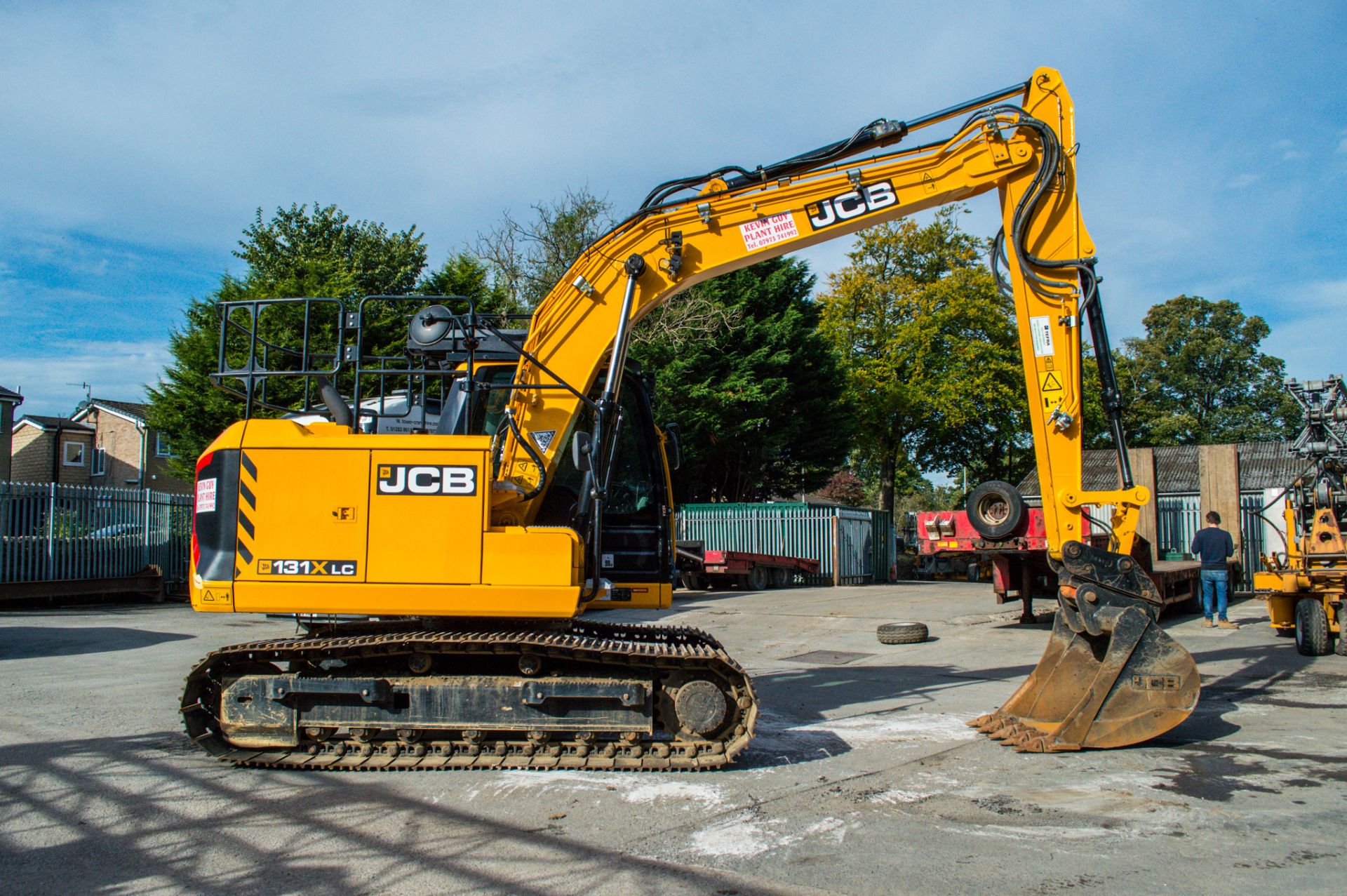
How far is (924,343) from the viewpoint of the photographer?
3994cm

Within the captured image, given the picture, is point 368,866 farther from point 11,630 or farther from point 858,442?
point 858,442

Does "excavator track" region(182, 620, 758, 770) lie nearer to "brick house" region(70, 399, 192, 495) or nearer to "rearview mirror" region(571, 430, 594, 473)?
"rearview mirror" region(571, 430, 594, 473)

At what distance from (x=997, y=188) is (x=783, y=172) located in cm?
170

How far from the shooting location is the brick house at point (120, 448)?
45.6 metres

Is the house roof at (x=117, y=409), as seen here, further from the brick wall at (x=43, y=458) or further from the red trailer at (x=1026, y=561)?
the red trailer at (x=1026, y=561)

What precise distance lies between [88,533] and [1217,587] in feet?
65.1

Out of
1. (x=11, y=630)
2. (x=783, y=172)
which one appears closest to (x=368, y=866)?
(x=783, y=172)

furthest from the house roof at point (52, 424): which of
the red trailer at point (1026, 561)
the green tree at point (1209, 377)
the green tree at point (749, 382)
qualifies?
the green tree at point (1209, 377)

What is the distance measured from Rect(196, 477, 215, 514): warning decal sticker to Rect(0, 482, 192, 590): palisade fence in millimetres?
13544

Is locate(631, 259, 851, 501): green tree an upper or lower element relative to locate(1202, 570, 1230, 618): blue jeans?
upper

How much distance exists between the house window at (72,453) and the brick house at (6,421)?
9.68 meters

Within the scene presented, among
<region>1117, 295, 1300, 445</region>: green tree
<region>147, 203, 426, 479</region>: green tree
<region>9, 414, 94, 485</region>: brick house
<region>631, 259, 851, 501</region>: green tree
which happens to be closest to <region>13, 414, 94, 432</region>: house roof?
<region>9, 414, 94, 485</region>: brick house

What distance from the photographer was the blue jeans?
43.6 ft

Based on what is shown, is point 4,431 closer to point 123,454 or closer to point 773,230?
point 123,454
